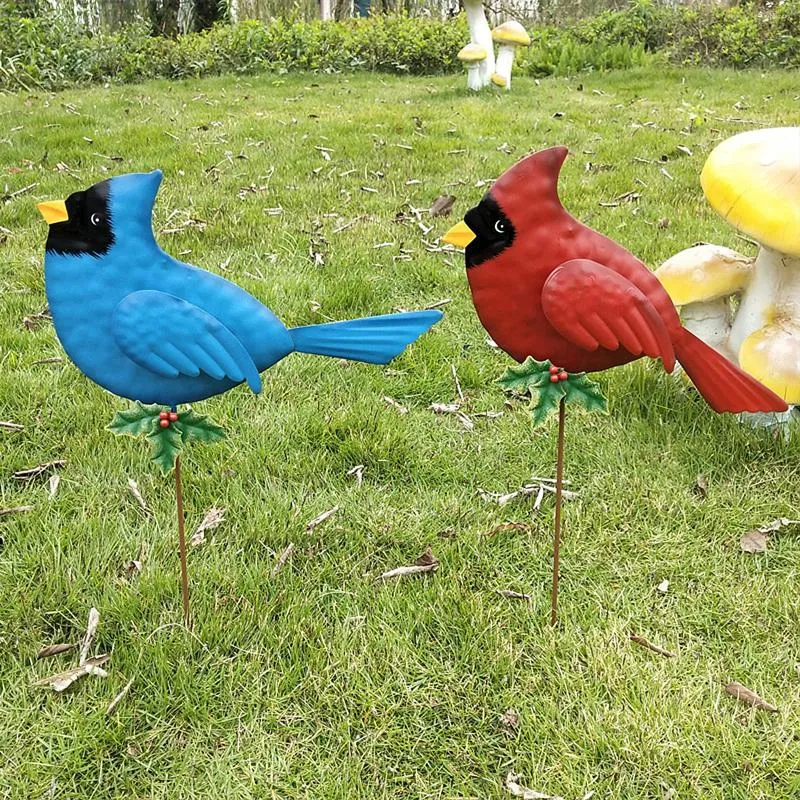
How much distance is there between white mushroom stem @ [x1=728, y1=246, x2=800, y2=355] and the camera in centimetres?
248

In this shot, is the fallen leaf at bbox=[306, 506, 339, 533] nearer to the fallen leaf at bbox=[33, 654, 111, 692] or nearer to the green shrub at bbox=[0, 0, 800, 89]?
the fallen leaf at bbox=[33, 654, 111, 692]

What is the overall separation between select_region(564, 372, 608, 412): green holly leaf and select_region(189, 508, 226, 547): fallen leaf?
1.13 m

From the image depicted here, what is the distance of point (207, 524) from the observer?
2266 mm

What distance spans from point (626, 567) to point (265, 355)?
1.18 m

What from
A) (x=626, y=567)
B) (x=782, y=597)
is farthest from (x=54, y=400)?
(x=782, y=597)

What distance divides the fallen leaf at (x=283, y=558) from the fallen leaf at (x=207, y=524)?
23cm

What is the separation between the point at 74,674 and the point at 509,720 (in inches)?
40.1

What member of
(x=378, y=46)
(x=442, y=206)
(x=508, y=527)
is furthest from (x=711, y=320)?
(x=378, y=46)

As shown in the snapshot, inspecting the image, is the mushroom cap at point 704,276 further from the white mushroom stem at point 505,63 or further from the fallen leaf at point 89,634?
the white mushroom stem at point 505,63

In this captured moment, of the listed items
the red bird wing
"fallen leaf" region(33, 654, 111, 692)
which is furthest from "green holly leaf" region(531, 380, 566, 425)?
"fallen leaf" region(33, 654, 111, 692)

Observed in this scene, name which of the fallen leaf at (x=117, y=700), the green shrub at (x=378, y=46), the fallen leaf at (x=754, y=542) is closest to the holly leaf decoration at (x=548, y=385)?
the fallen leaf at (x=754, y=542)

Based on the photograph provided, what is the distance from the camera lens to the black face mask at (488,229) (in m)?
1.57

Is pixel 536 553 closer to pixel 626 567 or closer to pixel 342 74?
pixel 626 567

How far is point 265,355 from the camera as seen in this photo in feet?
5.48
